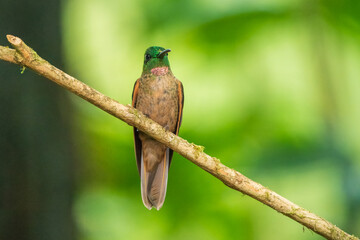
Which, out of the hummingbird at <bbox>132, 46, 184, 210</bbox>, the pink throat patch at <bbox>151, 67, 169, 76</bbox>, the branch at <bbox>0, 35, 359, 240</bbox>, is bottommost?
the branch at <bbox>0, 35, 359, 240</bbox>

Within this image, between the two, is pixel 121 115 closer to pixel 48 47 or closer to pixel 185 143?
pixel 185 143

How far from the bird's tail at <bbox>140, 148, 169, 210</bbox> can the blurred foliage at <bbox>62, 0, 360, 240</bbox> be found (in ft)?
4.09

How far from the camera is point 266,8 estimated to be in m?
5.94

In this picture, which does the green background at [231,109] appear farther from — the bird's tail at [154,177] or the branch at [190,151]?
the branch at [190,151]

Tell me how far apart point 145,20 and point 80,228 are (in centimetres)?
276

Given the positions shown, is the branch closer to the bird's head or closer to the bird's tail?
the bird's head

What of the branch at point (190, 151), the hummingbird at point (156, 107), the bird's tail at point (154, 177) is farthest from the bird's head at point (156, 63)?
the branch at point (190, 151)

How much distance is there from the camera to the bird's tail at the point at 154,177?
3719mm

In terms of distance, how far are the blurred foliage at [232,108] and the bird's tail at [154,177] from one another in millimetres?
Answer: 1248

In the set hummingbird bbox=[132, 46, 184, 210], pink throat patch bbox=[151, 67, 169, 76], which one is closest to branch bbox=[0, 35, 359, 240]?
hummingbird bbox=[132, 46, 184, 210]

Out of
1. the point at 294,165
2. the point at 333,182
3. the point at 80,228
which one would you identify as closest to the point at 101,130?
the point at 80,228

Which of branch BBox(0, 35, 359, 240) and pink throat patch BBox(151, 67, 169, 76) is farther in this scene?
pink throat patch BBox(151, 67, 169, 76)

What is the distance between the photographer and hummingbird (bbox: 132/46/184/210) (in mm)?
3648

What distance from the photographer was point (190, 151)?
9.29 feet
